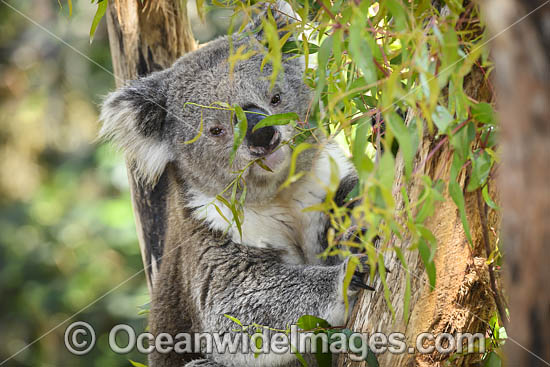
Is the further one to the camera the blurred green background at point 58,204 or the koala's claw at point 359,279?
the blurred green background at point 58,204

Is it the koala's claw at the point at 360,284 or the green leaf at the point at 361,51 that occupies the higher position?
the green leaf at the point at 361,51

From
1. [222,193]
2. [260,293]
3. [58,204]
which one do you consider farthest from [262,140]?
[58,204]

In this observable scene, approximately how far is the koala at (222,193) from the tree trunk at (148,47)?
15.5 inches

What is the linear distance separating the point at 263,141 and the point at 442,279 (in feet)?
2.56

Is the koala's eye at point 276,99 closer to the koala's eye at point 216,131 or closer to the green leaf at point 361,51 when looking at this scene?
the koala's eye at point 216,131

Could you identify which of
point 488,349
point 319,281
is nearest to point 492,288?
point 488,349

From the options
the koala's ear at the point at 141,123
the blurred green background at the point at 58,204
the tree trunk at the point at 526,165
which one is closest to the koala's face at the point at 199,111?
the koala's ear at the point at 141,123

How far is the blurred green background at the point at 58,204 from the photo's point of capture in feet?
20.5

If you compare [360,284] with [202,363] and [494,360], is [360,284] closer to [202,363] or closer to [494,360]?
[494,360]

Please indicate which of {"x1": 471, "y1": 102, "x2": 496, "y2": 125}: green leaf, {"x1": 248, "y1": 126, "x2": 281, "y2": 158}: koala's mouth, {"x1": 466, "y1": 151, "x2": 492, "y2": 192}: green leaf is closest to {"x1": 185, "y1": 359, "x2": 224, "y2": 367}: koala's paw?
{"x1": 248, "y1": 126, "x2": 281, "y2": 158}: koala's mouth

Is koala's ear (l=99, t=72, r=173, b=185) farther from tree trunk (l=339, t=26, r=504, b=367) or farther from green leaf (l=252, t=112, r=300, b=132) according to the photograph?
tree trunk (l=339, t=26, r=504, b=367)

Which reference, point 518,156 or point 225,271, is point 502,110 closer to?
point 518,156

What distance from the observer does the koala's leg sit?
7.11ft

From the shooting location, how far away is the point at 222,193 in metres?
2.37
